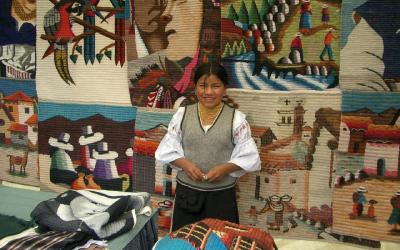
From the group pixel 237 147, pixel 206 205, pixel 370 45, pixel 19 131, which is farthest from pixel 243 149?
pixel 19 131

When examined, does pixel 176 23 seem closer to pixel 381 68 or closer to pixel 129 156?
pixel 129 156

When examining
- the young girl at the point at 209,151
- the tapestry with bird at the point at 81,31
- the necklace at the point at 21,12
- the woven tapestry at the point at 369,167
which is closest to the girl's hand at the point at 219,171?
the young girl at the point at 209,151

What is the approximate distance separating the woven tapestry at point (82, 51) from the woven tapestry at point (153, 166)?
7.5 inches

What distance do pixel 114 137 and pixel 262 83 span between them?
35.5 inches

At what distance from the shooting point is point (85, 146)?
83.1 inches

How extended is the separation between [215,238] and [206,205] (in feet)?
1.97

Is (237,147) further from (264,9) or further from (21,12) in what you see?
(21,12)

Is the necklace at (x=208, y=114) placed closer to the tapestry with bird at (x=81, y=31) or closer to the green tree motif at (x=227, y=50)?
the green tree motif at (x=227, y=50)

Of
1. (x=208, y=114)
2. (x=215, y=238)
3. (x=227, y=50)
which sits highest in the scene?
(x=227, y=50)

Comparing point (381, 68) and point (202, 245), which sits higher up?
point (381, 68)

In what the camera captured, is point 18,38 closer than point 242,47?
No

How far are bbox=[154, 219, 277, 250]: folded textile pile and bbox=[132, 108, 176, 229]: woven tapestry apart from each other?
3.11 feet

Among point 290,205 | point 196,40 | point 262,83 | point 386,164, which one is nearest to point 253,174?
point 290,205

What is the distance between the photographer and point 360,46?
1.61 m
